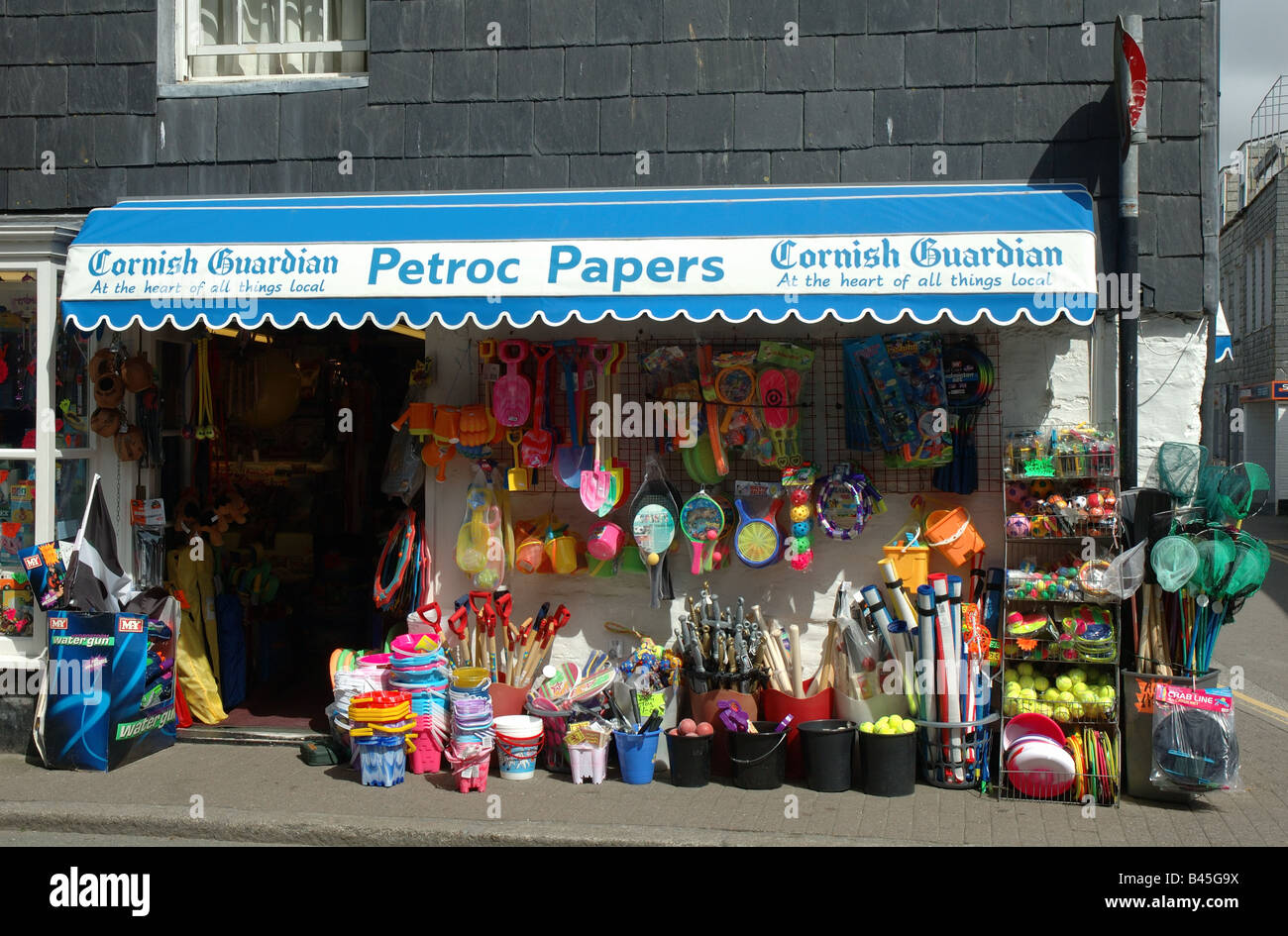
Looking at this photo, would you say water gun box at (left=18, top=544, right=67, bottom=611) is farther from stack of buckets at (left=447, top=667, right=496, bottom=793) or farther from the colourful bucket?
the colourful bucket

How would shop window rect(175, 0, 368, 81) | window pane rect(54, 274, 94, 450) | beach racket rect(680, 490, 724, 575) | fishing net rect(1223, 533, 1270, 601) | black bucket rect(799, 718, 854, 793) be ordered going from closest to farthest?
fishing net rect(1223, 533, 1270, 601) < black bucket rect(799, 718, 854, 793) < beach racket rect(680, 490, 724, 575) < window pane rect(54, 274, 94, 450) < shop window rect(175, 0, 368, 81)

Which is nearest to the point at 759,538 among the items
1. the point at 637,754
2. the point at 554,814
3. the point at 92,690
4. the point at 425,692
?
the point at 637,754

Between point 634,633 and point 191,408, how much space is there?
347 centimetres

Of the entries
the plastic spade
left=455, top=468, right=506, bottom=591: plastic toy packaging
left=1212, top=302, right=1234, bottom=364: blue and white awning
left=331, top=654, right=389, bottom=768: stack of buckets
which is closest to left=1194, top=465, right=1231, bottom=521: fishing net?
left=1212, top=302, right=1234, bottom=364: blue and white awning

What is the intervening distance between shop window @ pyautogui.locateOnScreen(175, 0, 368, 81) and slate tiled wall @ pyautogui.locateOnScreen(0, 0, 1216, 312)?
291 millimetres

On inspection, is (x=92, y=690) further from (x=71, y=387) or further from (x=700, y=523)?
(x=700, y=523)

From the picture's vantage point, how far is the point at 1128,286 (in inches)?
238

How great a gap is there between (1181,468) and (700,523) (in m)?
2.59

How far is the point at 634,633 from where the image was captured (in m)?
6.61

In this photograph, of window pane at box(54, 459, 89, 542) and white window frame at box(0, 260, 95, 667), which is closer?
white window frame at box(0, 260, 95, 667)

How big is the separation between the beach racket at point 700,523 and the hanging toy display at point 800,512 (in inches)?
15.8

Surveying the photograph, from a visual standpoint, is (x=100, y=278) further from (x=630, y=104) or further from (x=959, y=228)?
(x=959, y=228)

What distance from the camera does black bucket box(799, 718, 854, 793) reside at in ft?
19.0

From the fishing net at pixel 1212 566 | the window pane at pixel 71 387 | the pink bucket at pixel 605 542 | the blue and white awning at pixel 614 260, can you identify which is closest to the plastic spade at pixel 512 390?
the blue and white awning at pixel 614 260
